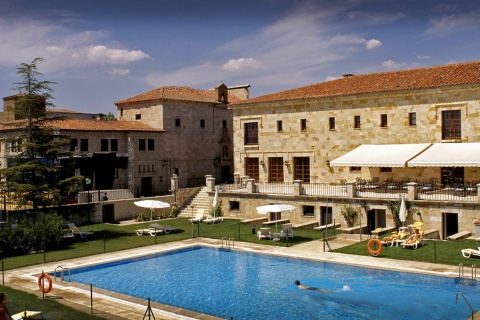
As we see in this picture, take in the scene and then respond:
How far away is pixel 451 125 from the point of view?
33781 mm

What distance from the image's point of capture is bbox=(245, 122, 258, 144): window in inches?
1730

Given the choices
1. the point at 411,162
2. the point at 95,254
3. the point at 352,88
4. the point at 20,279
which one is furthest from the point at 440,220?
the point at 20,279

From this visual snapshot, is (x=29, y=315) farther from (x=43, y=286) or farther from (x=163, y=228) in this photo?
(x=163, y=228)

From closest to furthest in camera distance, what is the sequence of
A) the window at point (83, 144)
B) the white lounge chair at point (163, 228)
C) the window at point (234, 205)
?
the white lounge chair at point (163, 228)
the window at point (234, 205)
the window at point (83, 144)

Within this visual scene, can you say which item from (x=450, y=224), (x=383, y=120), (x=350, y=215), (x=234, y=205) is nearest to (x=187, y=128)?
(x=234, y=205)

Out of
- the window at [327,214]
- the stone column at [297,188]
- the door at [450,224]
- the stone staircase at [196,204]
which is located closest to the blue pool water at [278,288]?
the door at [450,224]

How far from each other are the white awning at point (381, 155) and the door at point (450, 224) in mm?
4036

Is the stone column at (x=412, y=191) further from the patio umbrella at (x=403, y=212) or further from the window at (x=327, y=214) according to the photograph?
the window at (x=327, y=214)

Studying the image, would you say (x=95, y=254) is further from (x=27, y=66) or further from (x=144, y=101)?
(x=144, y=101)

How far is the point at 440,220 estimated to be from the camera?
28.9 m

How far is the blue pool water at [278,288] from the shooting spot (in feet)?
57.2

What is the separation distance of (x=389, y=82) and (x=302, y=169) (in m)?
9.29

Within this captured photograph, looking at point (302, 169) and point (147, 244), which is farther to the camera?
point (302, 169)

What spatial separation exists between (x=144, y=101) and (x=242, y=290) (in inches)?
1307
